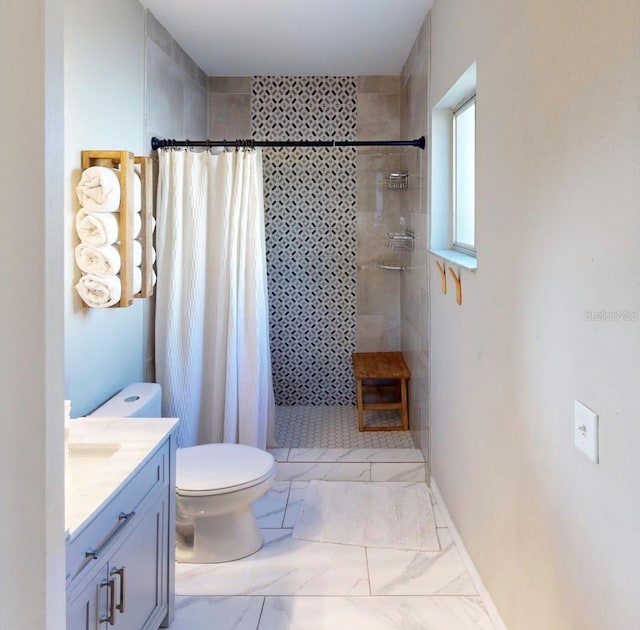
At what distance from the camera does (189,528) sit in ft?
8.93

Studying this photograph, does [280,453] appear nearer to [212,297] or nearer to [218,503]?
[212,297]

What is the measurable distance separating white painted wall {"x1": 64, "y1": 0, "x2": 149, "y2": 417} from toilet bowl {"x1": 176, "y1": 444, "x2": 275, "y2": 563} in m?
0.52

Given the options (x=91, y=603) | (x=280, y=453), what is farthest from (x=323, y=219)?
(x=91, y=603)

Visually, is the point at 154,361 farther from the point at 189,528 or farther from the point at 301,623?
the point at 301,623

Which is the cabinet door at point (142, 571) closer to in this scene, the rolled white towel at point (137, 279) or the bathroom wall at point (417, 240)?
the rolled white towel at point (137, 279)

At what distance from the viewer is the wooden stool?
417 cm

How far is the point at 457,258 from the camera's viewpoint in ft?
9.02

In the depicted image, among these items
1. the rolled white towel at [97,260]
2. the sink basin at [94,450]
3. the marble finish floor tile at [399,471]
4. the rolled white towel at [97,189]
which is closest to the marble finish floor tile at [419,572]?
the marble finish floor tile at [399,471]

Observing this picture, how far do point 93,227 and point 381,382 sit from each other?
276cm

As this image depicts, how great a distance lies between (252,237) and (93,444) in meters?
1.82

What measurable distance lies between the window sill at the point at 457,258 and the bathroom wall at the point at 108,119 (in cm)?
147

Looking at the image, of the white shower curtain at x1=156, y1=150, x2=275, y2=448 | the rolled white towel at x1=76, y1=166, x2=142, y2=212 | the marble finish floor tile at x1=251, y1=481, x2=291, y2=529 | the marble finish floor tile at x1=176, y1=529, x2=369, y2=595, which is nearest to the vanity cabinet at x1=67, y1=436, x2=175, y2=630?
the marble finish floor tile at x1=176, y1=529, x2=369, y2=595

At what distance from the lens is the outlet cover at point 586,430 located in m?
1.32

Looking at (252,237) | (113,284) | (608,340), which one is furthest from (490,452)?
(252,237)
